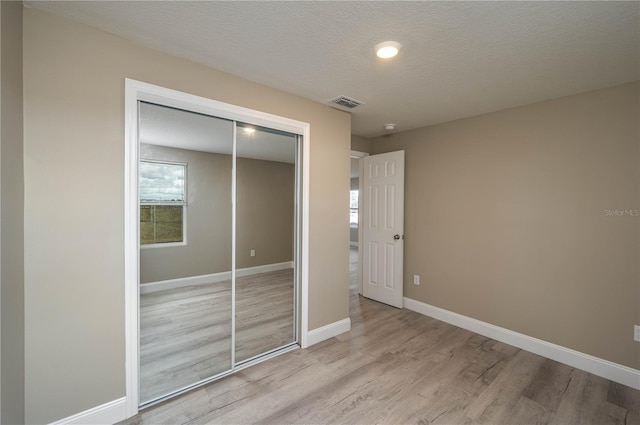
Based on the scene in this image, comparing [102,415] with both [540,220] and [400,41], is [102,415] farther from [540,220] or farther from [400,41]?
[540,220]

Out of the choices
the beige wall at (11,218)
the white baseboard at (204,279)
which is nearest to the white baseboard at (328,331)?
the white baseboard at (204,279)

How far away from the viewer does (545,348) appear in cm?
263

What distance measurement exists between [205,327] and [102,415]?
852 mm

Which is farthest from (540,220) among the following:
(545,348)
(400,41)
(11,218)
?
(11,218)

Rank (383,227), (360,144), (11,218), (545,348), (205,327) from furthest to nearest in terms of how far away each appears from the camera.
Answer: (360,144), (383,227), (545,348), (205,327), (11,218)

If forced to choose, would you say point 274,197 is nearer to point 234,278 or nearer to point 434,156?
point 234,278

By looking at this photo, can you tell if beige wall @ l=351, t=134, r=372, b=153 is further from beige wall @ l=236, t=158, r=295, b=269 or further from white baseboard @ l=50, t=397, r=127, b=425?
white baseboard @ l=50, t=397, r=127, b=425

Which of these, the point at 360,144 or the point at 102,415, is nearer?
the point at 102,415

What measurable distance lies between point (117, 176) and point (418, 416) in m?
2.61

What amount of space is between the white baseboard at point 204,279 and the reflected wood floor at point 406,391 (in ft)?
2.68

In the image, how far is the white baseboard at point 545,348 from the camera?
2.23 meters

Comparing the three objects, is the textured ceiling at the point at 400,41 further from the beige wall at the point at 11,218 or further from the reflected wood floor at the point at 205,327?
the reflected wood floor at the point at 205,327

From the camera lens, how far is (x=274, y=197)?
2752 mm

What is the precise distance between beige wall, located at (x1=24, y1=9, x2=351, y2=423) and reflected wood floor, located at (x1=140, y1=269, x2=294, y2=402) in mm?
326
